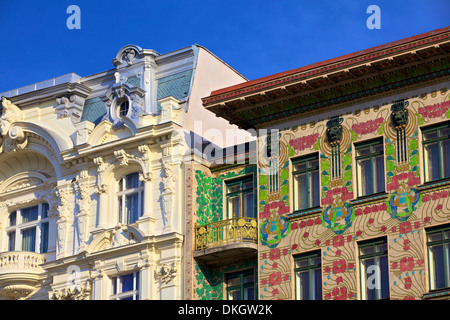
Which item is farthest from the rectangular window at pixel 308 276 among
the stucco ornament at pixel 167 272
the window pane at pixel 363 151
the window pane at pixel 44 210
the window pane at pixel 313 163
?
the window pane at pixel 44 210

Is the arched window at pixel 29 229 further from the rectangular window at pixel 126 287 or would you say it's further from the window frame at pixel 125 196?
the rectangular window at pixel 126 287

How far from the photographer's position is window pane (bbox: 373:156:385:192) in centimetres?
4150

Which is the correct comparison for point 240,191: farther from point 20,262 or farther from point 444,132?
point 20,262

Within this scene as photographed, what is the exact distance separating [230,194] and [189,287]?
12.8ft

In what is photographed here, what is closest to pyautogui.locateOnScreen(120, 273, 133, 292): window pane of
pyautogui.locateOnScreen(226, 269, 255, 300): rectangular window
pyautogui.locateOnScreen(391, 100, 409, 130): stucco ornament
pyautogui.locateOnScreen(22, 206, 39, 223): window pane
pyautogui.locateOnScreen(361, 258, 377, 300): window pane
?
pyautogui.locateOnScreen(226, 269, 255, 300): rectangular window

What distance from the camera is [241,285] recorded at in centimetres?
4412

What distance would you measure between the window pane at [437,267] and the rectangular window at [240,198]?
762 centimetres

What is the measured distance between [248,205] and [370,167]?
211 inches

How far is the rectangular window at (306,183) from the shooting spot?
4288cm

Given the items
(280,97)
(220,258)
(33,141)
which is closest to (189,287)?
(220,258)

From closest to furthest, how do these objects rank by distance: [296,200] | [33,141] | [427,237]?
1. [427,237]
2. [296,200]
3. [33,141]

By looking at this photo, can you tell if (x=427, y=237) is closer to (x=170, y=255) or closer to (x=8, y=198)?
(x=170, y=255)

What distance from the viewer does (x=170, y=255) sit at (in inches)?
1770
